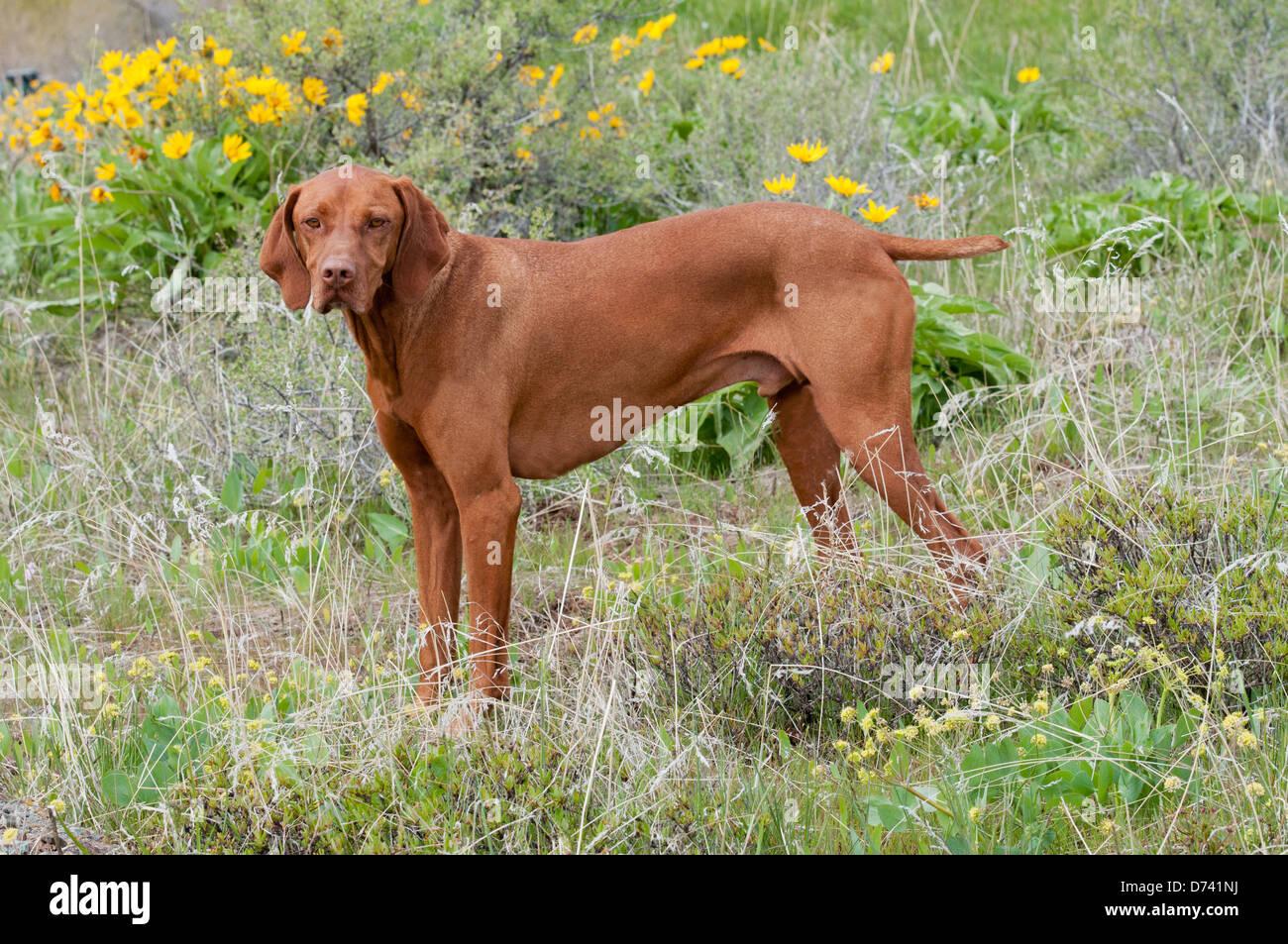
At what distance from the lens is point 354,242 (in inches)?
121

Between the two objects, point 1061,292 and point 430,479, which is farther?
point 1061,292

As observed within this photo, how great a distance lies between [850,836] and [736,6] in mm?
7994

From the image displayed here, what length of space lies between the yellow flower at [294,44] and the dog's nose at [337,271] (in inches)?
106

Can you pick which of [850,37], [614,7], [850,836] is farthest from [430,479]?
[850,37]

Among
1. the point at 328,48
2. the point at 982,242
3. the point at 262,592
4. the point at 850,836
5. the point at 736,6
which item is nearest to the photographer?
the point at 850,836

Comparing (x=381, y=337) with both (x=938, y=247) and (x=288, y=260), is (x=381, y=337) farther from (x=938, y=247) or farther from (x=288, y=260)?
(x=938, y=247)

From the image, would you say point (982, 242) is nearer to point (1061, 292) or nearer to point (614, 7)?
point (1061, 292)

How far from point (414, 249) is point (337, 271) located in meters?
0.27

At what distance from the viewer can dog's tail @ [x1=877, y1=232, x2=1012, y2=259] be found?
11.7 ft

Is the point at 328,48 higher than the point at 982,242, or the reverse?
the point at 328,48

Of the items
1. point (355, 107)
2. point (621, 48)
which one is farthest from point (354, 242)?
point (621, 48)

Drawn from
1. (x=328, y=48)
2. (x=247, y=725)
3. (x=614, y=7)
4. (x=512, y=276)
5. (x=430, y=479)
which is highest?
(x=614, y=7)

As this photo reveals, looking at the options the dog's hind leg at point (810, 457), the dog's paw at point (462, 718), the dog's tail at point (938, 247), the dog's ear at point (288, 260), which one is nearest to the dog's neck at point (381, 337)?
the dog's ear at point (288, 260)

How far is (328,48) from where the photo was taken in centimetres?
555
